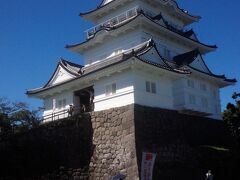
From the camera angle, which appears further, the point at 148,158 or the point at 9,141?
the point at 9,141

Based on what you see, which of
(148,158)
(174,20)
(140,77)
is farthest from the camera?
(174,20)

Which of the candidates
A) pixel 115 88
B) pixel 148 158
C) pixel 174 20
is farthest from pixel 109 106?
pixel 174 20

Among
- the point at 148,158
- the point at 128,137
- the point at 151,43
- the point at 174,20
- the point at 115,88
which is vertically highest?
the point at 174,20

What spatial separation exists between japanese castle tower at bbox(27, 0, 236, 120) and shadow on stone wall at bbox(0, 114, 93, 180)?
224cm

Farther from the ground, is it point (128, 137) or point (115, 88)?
point (115, 88)

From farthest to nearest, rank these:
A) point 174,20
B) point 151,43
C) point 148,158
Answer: point 174,20
point 151,43
point 148,158

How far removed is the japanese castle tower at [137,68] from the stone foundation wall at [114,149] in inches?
47.4

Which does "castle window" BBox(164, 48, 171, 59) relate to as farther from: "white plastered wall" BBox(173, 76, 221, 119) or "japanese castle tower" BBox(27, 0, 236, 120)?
"white plastered wall" BBox(173, 76, 221, 119)

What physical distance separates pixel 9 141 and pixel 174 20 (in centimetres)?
1850

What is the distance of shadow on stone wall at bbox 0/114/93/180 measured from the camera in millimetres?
23672

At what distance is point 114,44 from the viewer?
1154 inches

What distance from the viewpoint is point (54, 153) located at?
80.6 ft

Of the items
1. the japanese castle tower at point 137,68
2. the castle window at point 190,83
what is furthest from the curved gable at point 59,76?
the castle window at point 190,83

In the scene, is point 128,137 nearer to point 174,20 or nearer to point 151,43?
point 151,43
